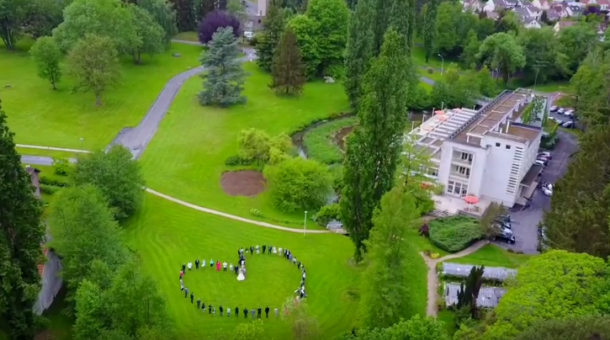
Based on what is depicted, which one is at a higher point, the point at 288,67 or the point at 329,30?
→ the point at 329,30

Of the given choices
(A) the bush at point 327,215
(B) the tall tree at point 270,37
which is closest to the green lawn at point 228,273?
(A) the bush at point 327,215

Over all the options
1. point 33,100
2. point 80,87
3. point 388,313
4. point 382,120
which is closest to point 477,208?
point 382,120

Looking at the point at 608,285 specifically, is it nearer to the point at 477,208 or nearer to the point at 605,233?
the point at 605,233

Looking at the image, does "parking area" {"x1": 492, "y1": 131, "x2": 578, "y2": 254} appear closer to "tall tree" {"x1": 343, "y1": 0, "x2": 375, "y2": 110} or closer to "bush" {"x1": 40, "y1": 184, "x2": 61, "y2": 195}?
"tall tree" {"x1": 343, "y1": 0, "x2": 375, "y2": 110}

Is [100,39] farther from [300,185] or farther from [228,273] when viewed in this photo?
[228,273]

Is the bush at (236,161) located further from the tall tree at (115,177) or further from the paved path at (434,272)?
the paved path at (434,272)

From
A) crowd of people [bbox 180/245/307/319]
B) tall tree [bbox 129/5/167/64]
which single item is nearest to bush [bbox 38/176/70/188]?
crowd of people [bbox 180/245/307/319]

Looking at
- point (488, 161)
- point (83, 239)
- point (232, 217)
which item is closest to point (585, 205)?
point (488, 161)
